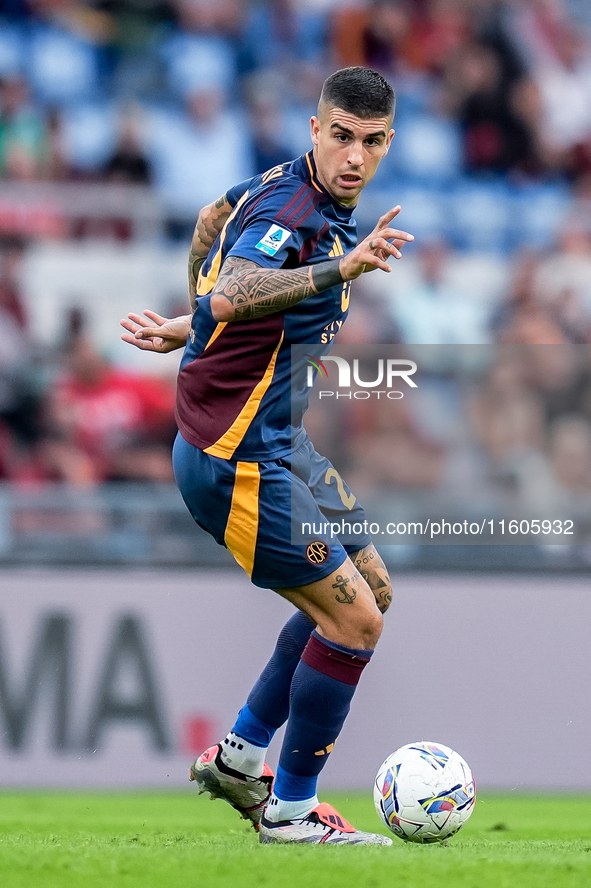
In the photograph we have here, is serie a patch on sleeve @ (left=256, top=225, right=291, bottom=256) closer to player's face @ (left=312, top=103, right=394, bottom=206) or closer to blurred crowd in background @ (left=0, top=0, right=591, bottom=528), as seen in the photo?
player's face @ (left=312, top=103, right=394, bottom=206)

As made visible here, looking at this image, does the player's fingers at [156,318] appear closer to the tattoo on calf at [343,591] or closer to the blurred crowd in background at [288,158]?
the tattoo on calf at [343,591]

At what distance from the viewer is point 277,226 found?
160 inches

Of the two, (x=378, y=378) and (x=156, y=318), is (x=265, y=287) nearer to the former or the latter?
(x=156, y=318)

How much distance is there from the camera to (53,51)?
11609 millimetres

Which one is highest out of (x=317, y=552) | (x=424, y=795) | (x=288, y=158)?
(x=288, y=158)

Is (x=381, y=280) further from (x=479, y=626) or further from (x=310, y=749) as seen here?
(x=310, y=749)

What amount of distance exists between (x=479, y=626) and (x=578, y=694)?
65cm

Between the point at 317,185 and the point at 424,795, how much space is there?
207 cm

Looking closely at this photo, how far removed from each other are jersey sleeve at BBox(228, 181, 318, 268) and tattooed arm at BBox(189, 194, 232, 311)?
0.51 meters

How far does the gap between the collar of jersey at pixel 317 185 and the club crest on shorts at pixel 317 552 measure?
111 centimetres

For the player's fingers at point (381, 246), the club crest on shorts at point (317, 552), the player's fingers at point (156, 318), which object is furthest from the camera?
the player's fingers at point (156, 318)

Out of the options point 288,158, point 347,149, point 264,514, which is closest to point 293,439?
point 264,514

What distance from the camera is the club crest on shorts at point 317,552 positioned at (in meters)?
4.16

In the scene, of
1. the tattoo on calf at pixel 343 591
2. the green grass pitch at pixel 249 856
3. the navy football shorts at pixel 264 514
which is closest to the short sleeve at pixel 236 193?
the navy football shorts at pixel 264 514
